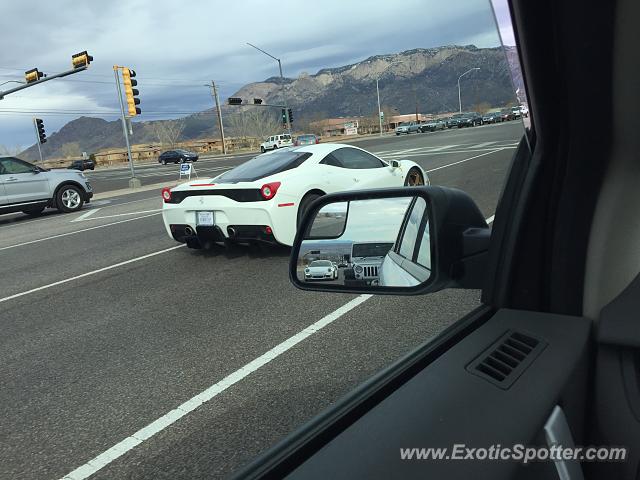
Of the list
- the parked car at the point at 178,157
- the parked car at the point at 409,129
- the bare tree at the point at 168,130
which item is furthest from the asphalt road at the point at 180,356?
the bare tree at the point at 168,130

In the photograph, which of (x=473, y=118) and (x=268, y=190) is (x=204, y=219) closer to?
(x=268, y=190)

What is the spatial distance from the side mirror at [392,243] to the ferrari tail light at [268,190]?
4.18 meters

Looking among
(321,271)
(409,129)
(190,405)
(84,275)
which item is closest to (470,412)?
(321,271)

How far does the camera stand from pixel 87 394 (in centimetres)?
346

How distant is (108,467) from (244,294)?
9.63ft

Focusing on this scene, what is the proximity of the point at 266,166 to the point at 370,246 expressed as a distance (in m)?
5.43

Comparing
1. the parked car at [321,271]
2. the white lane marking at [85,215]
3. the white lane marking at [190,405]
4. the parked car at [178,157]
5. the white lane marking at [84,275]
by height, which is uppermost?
the parked car at [178,157]

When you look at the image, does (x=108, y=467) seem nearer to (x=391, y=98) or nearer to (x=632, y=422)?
(x=632, y=422)

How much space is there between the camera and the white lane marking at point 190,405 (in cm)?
263

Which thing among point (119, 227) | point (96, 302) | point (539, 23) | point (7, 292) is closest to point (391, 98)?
point (539, 23)

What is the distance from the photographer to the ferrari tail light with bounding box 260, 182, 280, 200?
641 centimetres

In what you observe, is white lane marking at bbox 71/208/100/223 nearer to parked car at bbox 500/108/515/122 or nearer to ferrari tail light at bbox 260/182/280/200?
ferrari tail light at bbox 260/182/280/200

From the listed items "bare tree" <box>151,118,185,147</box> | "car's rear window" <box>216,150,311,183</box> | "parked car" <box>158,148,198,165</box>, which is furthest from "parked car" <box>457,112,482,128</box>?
"bare tree" <box>151,118,185,147</box>

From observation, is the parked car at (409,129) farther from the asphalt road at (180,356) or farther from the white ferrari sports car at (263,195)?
the asphalt road at (180,356)
